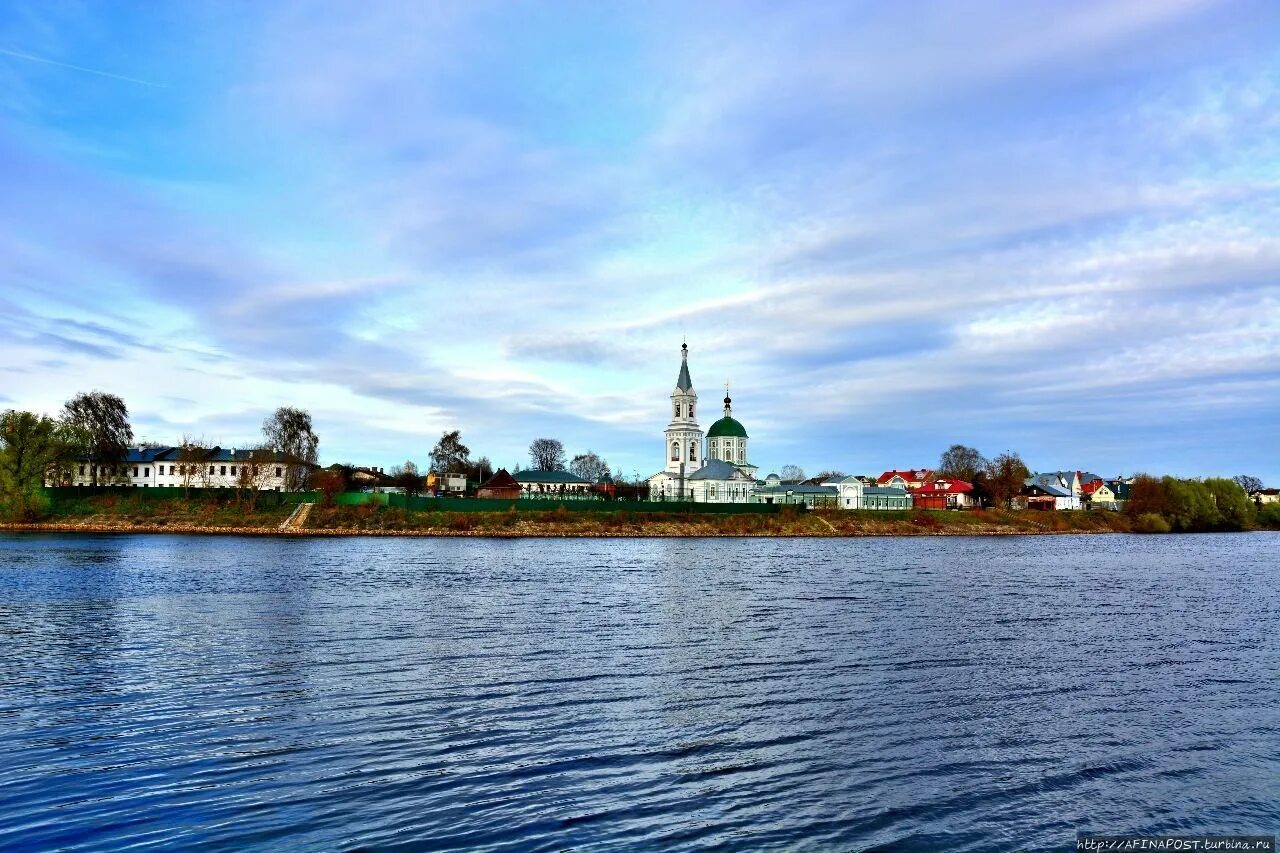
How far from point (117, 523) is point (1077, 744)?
4776 inches

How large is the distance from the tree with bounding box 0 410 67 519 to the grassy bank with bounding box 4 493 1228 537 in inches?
124

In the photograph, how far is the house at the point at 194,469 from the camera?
139 metres

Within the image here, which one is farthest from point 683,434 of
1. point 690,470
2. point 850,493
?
point 850,493

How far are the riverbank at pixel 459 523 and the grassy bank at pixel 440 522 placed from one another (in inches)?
5.0

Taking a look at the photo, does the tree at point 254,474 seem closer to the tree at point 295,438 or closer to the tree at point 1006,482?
the tree at point 295,438

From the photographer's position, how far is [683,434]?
641ft

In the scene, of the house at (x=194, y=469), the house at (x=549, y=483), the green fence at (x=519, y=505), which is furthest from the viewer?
the house at (x=549, y=483)

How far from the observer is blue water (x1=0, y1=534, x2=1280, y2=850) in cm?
1388

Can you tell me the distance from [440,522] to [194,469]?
173 feet

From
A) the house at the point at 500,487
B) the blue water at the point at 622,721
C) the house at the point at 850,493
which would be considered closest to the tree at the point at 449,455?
the house at the point at 500,487

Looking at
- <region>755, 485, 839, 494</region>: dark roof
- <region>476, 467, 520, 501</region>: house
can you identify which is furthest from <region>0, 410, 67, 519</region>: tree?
<region>755, 485, 839, 494</region>: dark roof

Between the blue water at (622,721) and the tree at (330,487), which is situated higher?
the tree at (330,487)

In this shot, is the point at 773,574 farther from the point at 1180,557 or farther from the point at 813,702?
the point at 1180,557

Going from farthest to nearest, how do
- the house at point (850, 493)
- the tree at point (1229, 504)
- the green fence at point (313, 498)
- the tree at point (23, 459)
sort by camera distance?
1. the house at point (850, 493)
2. the tree at point (1229, 504)
3. the green fence at point (313, 498)
4. the tree at point (23, 459)
